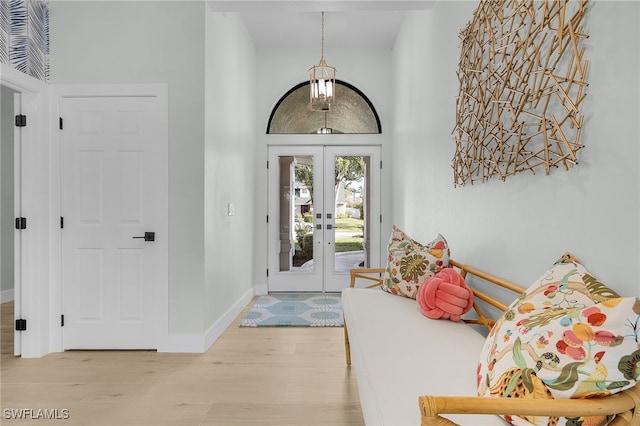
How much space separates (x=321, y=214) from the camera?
509 centimetres

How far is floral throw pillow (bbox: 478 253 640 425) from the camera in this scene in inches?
33.0

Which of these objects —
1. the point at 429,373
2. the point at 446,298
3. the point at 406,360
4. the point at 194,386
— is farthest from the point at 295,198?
the point at 429,373

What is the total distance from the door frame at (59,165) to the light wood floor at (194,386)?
0.21 metres

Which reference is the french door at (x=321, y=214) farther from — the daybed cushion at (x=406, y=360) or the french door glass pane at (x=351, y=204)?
the daybed cushion at (x=406, y=360)

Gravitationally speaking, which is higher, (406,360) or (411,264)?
(411,264)

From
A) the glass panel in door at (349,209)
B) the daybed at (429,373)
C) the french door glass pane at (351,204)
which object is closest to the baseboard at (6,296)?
the glass panel in door at (349,209)

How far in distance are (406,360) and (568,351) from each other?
603mm

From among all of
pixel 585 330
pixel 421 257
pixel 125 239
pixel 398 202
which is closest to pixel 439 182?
pixel 421 257

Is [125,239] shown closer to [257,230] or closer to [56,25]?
[56,25]

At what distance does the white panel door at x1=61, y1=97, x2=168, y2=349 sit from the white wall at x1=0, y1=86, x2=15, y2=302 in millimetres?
2711

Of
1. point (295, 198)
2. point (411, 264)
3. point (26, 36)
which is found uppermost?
point (26, 36)

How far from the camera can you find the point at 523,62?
5.02 ft

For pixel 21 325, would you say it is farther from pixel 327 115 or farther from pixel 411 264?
pixel 327 115

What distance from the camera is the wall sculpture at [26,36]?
Answer: 2604 mm
